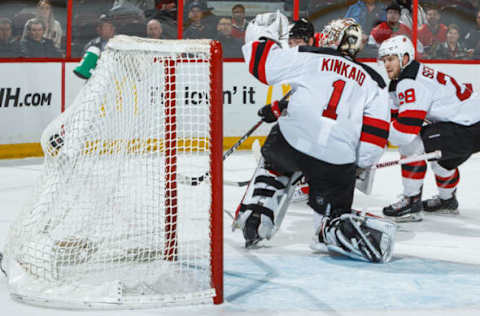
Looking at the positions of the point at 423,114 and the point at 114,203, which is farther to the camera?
the point at 423,114

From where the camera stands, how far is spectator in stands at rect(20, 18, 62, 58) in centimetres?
586

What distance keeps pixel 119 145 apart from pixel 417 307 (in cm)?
106

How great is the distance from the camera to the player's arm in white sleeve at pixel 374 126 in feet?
10.5

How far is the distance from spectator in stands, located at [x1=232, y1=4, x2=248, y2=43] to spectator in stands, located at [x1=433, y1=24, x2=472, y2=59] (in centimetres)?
167

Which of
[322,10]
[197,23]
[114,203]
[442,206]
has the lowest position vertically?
[442,206]

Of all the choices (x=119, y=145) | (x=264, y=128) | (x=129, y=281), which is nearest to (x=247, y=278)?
(x=129, y=281)

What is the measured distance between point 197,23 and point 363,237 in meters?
3.82

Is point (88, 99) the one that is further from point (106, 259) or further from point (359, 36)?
point (359, 36)

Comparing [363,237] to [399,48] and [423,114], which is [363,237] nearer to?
[423,114]

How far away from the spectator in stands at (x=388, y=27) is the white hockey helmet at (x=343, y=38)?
384 centimetres

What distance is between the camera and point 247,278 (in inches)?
114

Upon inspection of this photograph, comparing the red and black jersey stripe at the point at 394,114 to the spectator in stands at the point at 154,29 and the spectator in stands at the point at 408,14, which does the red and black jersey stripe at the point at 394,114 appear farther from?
the spectator in stands at the point at 408,14

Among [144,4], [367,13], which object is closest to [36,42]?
[144,4]

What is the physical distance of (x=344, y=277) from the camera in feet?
9.62
